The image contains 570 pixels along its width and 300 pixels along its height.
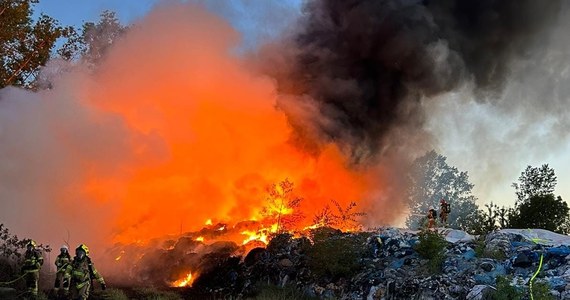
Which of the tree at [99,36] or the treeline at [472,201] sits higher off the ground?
the tree at [99,36]

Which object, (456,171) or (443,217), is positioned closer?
(443,217)

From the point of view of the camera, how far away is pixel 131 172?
830 inches

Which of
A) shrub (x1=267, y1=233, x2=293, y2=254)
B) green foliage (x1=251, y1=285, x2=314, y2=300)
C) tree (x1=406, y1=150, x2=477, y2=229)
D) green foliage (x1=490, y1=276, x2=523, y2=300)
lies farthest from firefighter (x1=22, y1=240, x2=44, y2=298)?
tree (x1=406, y1=150, x2=477, y2=229)

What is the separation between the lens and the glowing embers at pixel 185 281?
18.9m

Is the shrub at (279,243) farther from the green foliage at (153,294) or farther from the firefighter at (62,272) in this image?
the firefighter at (62,272)

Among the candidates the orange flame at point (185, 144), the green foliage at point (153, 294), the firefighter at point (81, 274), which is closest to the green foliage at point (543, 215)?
the orange flame at point (185, 144)

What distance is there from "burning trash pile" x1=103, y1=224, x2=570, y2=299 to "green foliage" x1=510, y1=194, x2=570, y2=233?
26.8 feet

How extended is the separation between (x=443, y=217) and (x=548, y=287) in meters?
9.34

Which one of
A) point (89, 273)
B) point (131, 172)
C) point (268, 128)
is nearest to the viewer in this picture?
point (89, 273)

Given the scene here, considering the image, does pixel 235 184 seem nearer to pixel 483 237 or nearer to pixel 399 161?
pixel 483 237

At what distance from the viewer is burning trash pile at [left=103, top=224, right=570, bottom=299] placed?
13.8 m

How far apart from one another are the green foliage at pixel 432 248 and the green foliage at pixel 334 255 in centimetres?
193

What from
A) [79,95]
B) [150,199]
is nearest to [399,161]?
[150,199]

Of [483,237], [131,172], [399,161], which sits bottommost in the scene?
[483,237]
